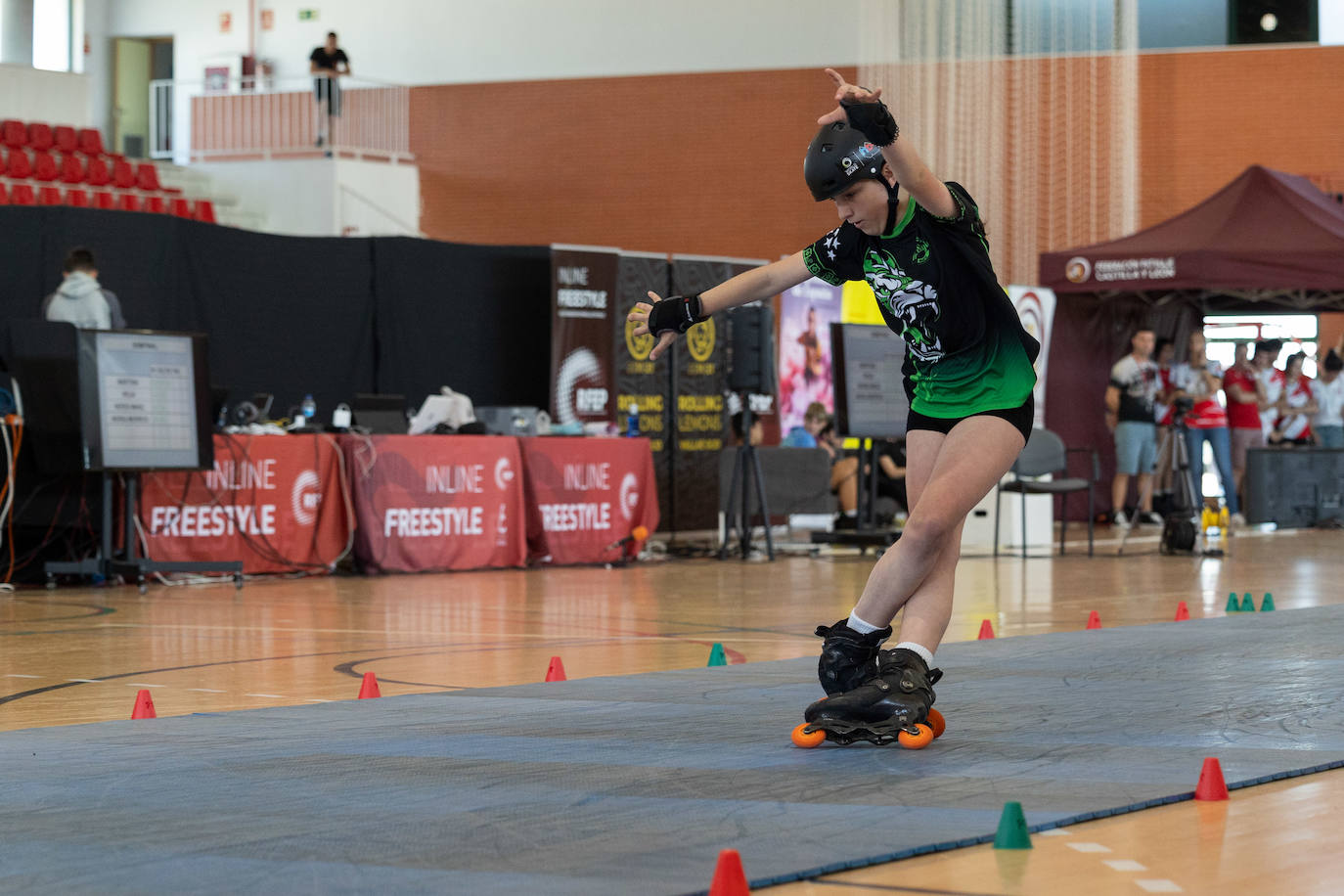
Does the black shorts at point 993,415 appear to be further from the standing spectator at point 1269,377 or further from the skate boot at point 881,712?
the standing spectator at point 1269,377

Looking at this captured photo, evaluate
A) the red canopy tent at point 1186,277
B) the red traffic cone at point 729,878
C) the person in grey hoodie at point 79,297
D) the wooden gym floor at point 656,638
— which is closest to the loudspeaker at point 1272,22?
the red canopy tent at point 1186,277

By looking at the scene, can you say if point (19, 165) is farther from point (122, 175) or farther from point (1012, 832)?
point (1012, 832)

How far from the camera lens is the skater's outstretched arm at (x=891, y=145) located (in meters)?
3.40

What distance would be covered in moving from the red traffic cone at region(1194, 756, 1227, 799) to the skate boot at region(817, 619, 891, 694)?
835 mm

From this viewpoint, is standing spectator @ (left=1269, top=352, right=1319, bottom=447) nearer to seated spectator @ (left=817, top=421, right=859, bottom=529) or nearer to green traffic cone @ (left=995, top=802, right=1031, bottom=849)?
seated spectator @ (left=817, top=421, right=859, bottom=529)

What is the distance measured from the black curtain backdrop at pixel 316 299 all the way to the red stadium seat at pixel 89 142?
779 cm

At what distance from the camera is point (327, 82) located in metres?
21.2

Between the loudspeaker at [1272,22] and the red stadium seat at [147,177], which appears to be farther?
the loudspeaker at [1272,22]

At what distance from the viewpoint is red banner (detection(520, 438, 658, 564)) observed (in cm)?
1118

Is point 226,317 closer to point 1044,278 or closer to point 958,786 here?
point 1044,278

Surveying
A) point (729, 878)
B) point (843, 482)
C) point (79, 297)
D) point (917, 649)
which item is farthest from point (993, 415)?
point (843, 482)

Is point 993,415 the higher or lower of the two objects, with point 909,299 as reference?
lower

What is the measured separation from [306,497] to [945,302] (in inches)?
278

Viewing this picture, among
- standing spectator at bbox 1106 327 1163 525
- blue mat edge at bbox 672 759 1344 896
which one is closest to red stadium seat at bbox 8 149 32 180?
standing spectator at bbox 1106 327 1163 525
